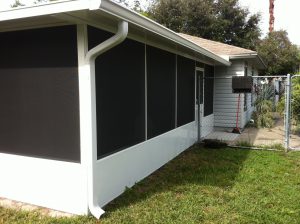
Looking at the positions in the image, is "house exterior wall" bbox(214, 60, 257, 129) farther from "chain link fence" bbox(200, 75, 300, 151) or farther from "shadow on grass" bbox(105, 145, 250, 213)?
"shadow on grass" bbox(105, 145, 250, 213)

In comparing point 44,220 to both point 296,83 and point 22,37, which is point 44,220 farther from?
point 296,83

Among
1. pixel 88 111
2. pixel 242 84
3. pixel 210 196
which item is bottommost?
pixel 210 196

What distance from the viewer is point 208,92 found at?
33.1 feet

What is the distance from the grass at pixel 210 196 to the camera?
380 centimetres

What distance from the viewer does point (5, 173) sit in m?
4.46

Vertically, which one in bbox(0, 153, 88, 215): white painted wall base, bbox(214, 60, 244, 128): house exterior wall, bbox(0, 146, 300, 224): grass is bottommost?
bbox(0, 146, 300, 224): grass

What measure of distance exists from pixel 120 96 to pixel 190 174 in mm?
2048

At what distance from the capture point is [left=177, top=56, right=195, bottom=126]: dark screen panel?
7.18 meters

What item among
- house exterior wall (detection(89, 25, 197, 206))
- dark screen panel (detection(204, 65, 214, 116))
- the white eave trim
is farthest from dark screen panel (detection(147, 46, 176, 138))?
dark screen panel (detection(204, 65, 214, 116))

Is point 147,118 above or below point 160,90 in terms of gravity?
below

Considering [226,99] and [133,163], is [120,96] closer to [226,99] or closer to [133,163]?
[133,163]

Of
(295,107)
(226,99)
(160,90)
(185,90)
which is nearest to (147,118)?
(160,90)

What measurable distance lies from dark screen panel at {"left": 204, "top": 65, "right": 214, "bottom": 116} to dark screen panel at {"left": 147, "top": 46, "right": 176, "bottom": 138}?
3201 mm

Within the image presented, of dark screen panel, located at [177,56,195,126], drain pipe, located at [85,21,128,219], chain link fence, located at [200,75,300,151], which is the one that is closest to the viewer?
drain pipe, located at [85,21,128,219]
